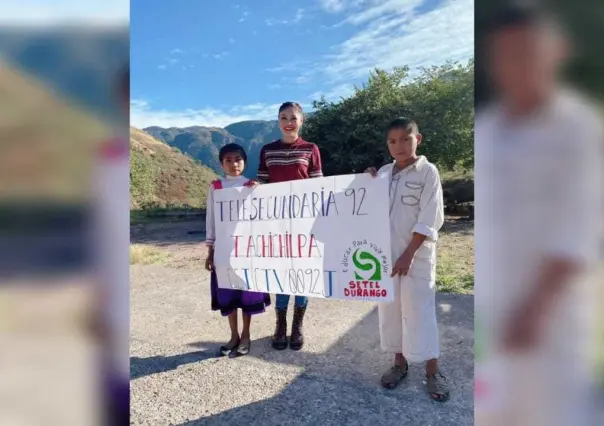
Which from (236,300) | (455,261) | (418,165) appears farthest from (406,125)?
(455,261)

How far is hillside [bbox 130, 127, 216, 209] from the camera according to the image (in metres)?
24.2

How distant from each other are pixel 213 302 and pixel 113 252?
246 centimetres

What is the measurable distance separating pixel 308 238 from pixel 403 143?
2.76ft

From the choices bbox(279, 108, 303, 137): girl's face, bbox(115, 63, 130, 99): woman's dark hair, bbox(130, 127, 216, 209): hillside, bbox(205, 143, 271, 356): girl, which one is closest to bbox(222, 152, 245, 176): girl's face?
bbox(205, 143, 271, 356): girl

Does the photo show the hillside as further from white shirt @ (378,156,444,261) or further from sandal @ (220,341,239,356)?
white shirt @ (378,156,444,261)

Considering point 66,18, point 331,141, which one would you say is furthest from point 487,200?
point 331,141

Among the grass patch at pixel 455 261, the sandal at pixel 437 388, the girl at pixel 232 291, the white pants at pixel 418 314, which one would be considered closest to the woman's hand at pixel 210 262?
the girl at pixel 232 291

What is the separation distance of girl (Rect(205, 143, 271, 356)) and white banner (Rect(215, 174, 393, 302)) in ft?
0.27

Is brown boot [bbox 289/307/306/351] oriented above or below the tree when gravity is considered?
below

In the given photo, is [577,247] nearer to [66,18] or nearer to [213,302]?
[66,18]

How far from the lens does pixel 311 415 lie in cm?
231

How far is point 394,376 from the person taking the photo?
8.55ft

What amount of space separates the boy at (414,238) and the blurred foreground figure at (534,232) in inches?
62.8

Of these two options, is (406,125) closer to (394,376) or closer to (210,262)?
(394,376)
